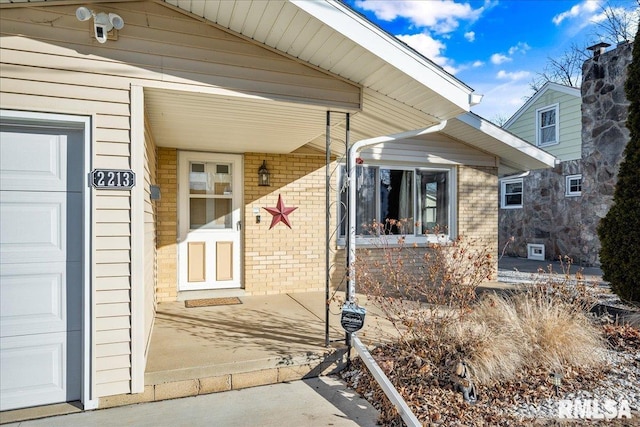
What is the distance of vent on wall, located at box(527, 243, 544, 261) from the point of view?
38.1 feet

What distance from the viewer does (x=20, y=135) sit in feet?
9.61

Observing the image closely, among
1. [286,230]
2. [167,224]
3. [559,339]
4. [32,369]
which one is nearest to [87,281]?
[32,369]

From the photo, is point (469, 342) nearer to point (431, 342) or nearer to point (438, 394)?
point (431, 342)

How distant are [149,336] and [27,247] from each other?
5.08 feet

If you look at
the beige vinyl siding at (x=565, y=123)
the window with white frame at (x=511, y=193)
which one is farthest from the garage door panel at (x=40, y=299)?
the window with white frame at (x=511, y=193)

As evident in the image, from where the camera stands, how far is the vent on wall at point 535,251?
11625mm

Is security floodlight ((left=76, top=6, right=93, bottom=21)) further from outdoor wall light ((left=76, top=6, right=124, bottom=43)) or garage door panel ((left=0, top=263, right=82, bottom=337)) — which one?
garage door panel ((left=0, top=263, right=82, bottom=337))

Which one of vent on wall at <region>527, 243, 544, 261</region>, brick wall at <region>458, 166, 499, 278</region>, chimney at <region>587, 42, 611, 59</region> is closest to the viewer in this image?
brick wall at <region>458, 166, 499, 278</region>

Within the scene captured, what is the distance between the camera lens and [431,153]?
7.26 meters

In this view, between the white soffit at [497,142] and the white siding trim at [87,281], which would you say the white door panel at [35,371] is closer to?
the white siding trim at [87,281]

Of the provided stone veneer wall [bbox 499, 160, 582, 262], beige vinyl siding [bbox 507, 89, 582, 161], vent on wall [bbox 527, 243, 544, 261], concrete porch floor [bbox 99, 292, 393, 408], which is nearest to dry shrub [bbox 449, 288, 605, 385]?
concrete porch floor [bbox 99, 292, 393, 408]

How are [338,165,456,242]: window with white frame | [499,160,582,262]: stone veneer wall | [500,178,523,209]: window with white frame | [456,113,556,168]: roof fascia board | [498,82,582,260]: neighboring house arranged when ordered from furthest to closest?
[500,178,523,209]: window with white frame, [498,82,582,260]: neighboring house, [499,160,582,262]: stone veneer wall, [338,165,456,242]: window with white frame, [456,113,556,168]: roof fascia board

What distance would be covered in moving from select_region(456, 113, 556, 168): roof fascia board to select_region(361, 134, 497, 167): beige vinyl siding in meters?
0.65

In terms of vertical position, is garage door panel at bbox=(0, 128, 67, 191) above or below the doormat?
above
